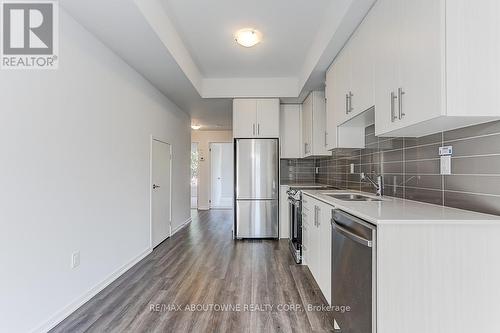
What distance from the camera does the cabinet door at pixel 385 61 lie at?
1.72m

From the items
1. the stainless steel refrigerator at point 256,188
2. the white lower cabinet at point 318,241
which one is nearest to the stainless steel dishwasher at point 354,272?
the white lower cabinet at point 318,241

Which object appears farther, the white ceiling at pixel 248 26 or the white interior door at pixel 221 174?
the white interior door at pixel 221 174

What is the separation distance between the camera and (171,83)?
Answer: 378cm

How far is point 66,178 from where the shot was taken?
84.1 inches

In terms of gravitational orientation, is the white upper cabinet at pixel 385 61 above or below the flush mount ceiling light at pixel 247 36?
below

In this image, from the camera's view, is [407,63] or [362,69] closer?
[407,63]

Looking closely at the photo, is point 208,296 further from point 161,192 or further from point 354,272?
point 161,192

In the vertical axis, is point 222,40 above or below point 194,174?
above

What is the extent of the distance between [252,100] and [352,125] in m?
2.13

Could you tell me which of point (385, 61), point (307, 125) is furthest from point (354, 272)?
point (307, 125)

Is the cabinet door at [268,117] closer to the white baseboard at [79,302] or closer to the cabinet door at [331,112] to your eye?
the cabinet door at [331,112]

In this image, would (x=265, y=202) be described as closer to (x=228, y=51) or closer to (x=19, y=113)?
(x=228, y=51)

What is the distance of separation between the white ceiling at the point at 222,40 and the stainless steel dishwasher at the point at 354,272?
1.66 meters

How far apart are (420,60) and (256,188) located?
11.1ft
